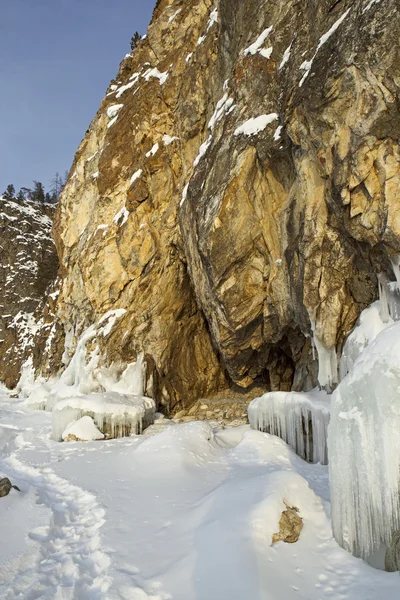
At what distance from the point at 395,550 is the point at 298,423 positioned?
5946mm

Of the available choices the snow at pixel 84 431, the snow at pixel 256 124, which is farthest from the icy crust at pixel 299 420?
the snow at pixel 256 124

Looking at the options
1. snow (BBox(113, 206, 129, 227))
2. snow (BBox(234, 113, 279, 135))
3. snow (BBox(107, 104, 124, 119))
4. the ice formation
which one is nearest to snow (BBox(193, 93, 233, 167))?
snow (BBox(234, 113, 279, 135))

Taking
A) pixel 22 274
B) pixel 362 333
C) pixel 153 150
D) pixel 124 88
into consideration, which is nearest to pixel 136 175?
pixel 153 150

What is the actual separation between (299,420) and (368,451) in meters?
5.76

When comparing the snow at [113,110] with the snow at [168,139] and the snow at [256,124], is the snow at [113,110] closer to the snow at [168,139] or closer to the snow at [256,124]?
the snow at [168,139]

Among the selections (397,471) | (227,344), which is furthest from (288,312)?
(397,471)

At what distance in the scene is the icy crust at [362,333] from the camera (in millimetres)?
8992

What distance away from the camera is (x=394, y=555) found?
3.93m

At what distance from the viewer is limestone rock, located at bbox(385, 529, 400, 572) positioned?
391 cm

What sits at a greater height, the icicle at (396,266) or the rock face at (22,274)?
the rock face at (22,274)

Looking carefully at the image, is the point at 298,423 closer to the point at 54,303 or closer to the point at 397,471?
the point at 397,471

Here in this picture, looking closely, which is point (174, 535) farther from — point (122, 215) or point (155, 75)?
point (155, 75)

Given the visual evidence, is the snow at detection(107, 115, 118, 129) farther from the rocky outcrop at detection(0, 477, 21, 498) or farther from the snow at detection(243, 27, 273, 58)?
the rocky outcrop at detection(0, 477, 21, 498)

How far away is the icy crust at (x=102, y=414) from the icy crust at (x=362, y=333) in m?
7.96
